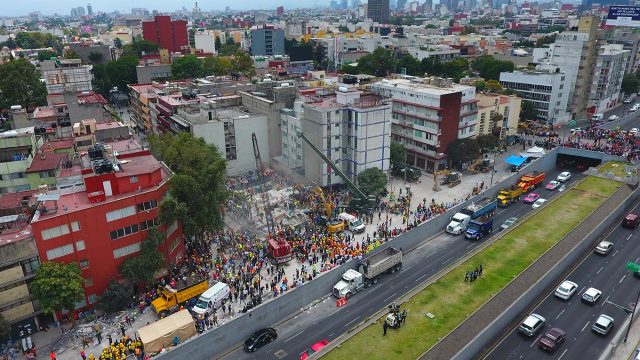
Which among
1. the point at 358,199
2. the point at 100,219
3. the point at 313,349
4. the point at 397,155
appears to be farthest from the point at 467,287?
the point at 397,155

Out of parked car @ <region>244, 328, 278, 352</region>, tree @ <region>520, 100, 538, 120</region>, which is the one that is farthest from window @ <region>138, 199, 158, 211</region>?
tree @ <region>520, 100, 538, 120</region>

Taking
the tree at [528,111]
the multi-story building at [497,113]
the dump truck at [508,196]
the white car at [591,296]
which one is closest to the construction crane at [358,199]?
the dump truck at [508,196]

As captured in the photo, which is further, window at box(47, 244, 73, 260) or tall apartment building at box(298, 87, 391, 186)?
tall apartment building at box(298, 87, 391, 186)

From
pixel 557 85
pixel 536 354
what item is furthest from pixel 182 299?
pixel 557 85

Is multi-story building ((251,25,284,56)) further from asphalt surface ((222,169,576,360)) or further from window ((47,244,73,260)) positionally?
window ((47,244,73,260))

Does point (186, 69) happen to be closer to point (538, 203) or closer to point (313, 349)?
point (538, 203)

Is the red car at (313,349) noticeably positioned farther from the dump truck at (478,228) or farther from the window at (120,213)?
the dump truck at (478,228)

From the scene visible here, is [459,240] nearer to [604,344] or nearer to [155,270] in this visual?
[604,344]
